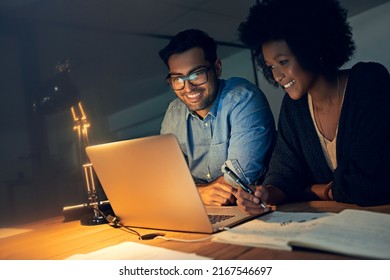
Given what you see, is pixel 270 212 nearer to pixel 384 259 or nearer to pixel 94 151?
pixel 384 259

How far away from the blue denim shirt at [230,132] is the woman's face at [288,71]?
10.8 inches

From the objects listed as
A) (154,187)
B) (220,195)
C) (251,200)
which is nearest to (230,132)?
(220,195)

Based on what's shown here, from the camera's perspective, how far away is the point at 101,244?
77 cm

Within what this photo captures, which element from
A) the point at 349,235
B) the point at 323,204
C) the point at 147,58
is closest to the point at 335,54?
the point at 323,204

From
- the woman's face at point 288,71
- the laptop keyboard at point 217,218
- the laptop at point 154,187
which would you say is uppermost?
the woman's face at point 288,71

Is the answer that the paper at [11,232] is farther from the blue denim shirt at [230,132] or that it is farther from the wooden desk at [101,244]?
the blue denim shirt at [230,132]

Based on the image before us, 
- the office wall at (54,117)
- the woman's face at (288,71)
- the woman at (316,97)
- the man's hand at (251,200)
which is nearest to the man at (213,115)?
the woman at (316,97)

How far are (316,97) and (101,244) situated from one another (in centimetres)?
99

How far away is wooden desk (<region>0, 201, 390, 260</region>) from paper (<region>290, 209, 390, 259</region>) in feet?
0.06

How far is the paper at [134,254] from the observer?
609 millimetres

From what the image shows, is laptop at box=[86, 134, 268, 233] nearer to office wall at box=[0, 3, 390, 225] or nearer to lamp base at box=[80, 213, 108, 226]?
lamp base at box=[80, 213, 108, 226]

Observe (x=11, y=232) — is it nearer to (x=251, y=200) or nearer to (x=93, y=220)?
(x=93, y=220)

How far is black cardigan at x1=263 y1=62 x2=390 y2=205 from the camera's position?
0.96 m

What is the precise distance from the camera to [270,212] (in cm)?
85
